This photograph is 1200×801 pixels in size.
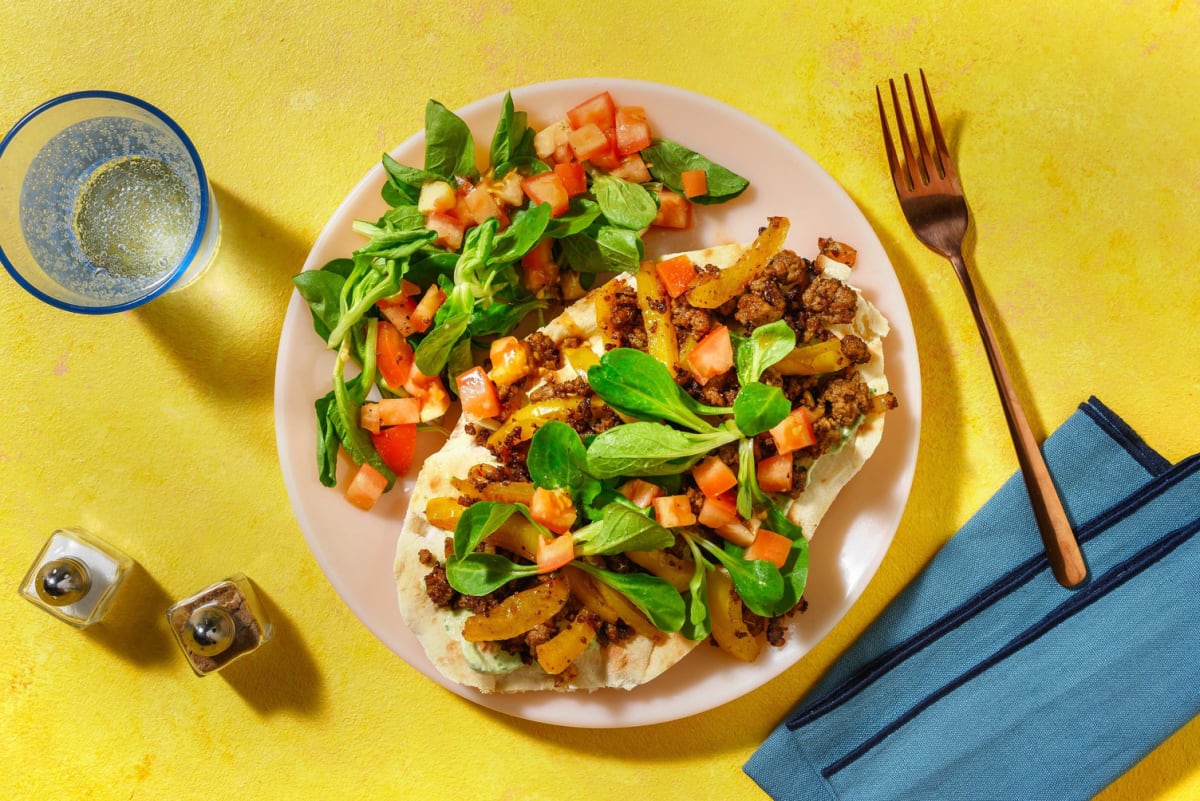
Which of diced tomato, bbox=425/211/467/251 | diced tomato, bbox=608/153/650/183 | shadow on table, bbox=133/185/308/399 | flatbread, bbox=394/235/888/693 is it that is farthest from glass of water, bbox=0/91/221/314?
diced tomato, bbox=608/153/650/183

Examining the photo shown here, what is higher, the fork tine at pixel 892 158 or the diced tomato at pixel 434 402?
the fork tine at pixel 892 158

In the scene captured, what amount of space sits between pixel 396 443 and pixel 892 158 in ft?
7.42

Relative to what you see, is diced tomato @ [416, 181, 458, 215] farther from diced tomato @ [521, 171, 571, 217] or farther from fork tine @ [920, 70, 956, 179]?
fork tine @ [920, 70, 956, 179]

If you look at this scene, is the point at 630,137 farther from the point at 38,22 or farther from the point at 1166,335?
the point at 38,22

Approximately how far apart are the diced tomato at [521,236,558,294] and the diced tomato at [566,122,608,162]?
35cm

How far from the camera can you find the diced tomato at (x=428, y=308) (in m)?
3.06

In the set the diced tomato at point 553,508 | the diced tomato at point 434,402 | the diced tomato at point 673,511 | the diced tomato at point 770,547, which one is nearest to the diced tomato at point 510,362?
the diced tomato at point 434,402

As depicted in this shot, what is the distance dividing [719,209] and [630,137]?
0.45m

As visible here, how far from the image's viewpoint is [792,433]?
2.74 m

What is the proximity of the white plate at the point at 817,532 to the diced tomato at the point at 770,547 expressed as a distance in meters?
0.36

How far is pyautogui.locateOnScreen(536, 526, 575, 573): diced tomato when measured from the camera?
2.68 metres

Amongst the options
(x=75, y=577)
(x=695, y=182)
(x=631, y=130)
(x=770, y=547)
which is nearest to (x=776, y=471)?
(x=770, y=547)

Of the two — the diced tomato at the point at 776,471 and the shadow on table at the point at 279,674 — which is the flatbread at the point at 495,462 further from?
the shadow on table at the point at 279,674

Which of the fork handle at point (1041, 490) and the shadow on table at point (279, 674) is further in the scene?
the shadow on table at point (279, 674)
